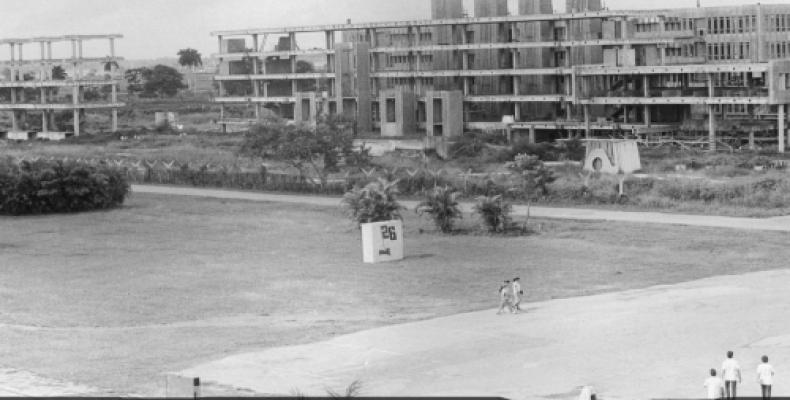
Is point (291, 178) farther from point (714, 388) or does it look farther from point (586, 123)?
point (714, 388)

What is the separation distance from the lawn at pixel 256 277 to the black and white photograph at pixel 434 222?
19 centimetres

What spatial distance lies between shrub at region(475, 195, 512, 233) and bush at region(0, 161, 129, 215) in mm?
26257

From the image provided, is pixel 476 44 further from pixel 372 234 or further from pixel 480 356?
pixel 480 356

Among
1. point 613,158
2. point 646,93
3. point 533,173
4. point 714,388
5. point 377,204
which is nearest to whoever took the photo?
point 714,388

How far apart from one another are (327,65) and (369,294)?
87.6 metres

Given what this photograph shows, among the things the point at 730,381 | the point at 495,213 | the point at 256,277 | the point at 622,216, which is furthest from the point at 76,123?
the point at 730,381

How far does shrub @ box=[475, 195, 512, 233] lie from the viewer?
192 ft

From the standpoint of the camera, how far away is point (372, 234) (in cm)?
5200

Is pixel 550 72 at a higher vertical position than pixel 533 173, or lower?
higher

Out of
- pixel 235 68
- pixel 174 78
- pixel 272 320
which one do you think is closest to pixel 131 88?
pixel 174 78

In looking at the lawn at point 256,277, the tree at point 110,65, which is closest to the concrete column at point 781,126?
the lawn at point 256,277

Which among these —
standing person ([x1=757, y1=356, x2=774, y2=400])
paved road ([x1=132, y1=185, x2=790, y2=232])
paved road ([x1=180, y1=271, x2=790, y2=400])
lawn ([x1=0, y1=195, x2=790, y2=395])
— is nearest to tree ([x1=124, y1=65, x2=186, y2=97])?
paved road ([x1=132, y1=185, x2=790, y2=232])

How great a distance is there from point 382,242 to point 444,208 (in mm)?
7606

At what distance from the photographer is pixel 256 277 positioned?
49.5 meters
